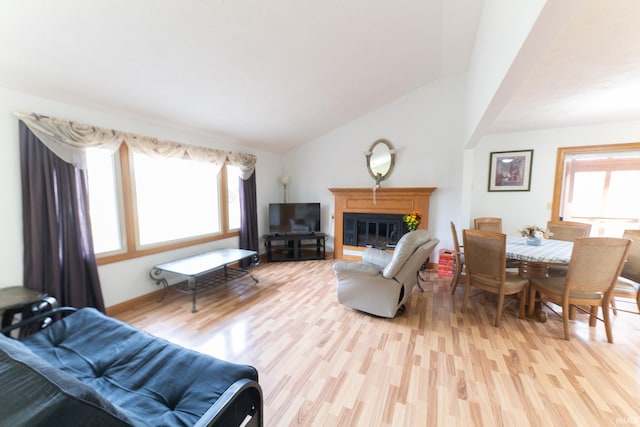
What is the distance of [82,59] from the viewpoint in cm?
192

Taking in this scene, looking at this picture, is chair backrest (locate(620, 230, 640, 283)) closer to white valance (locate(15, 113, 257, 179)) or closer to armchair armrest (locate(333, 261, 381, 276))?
armchair armrest (locate(333, 261, 381, 276))

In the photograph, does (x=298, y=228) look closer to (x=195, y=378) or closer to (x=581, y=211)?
(x=195, y=378)

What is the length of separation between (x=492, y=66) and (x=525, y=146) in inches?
119

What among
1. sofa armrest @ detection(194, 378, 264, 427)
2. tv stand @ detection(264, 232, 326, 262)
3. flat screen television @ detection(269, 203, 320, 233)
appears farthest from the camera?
flat screen television @ detection(269, 203, 320, 233)

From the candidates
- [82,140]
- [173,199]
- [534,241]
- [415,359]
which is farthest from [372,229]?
[82,140]

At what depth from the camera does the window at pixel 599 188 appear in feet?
12.0

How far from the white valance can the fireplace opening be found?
10.1ft

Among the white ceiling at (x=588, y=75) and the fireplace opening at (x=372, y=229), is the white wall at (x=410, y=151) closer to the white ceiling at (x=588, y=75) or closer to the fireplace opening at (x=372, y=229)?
the fireplace opening at (x=372, y=229)

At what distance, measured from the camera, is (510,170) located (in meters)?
4.13

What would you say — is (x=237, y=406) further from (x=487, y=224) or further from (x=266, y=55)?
(x=487, y=224)

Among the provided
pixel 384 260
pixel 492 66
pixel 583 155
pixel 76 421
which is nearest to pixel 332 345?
pixel 384 260

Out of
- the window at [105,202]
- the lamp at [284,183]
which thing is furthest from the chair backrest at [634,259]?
the window at [105,202]

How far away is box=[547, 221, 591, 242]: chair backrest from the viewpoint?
3.23m

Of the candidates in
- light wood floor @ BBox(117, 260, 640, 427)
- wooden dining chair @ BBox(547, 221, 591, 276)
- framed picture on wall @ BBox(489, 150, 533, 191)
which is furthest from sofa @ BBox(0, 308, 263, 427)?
framed picture on wall @ BBox(489, 150, 533, 191)
